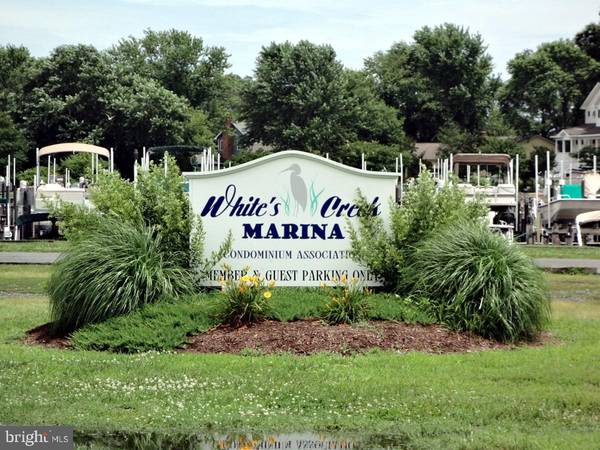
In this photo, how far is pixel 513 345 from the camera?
13016 mm

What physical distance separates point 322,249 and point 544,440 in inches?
252

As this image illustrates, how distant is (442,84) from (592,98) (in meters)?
13.5

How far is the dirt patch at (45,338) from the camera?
1314 cm

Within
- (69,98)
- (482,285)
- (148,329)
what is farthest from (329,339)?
(69,98)

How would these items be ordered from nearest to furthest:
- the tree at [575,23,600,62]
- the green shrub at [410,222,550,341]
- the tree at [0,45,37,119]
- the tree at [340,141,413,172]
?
the green shrub at [410,222,550,341]
the tree at [340,141,413,172]
the tree at [0,45,37,119]
the tree at [575,23,600,62]

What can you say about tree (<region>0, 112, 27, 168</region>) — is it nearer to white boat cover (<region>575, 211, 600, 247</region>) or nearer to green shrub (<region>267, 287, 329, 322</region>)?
white boat cover (<region>575, 211, 600, 247</region>)

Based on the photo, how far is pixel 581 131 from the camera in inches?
3969

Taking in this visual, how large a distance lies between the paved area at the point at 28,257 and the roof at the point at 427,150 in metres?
65.8

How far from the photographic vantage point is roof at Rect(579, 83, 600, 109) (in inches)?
3962

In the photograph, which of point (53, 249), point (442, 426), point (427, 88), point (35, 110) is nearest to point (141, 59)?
point (35, 110)

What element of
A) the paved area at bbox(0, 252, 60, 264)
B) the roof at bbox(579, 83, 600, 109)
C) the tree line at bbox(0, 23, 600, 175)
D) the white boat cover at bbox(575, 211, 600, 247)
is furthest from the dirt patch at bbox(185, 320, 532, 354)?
the roof at bbox(579, 83, 600, 109)

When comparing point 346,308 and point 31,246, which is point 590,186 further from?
point 346,308

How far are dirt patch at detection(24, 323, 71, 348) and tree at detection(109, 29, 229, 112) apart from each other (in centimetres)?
8580

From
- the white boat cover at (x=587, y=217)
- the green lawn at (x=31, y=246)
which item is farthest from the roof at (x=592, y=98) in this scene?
the green lawn at (x=31, y=246)
